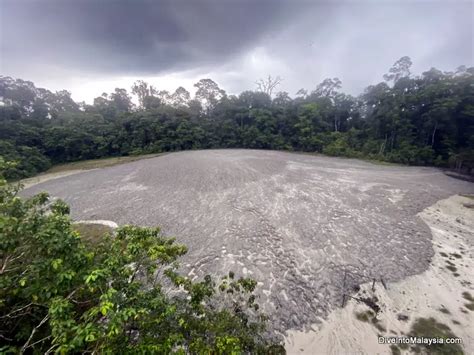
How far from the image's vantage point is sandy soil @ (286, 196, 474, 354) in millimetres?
5289

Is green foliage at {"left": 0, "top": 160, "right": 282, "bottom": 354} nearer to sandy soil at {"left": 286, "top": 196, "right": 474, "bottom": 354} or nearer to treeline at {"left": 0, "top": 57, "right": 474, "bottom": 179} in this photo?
sandy soil at {"left": 286, "top": 196, "right": 474, "bottom": 354}

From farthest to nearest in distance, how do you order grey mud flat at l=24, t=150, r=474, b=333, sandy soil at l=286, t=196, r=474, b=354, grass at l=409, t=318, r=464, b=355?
grey mud flat at l=24, t=150, r=474, b=333
sandy soil at l=286, t=196, r=474, b=354
grass at l=409, t=318, r=464, b=355

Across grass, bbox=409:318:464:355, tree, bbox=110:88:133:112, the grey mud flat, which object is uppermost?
tree, bbox=110:88:133:112

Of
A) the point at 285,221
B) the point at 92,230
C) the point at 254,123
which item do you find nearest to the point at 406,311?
the point at 285,221

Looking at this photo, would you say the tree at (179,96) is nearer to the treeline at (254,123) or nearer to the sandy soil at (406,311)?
the treeline at (254,123)

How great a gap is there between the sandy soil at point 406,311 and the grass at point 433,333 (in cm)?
14

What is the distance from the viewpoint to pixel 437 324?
5668mm

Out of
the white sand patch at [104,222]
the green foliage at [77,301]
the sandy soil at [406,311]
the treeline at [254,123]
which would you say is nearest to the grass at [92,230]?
the white sand patch at [104,222]

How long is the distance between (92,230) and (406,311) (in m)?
13.2

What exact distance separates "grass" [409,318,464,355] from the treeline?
29.8 meters

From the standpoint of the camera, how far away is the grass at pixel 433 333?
4980mm

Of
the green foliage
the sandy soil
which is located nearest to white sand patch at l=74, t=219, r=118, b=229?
the green foliage

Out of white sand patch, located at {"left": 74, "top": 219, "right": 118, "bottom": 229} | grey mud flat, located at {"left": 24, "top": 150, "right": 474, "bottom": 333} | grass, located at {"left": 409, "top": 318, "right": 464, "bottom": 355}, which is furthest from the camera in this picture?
white sand patch, located at {"left": 74, "top": 219, "right": 118, "bottom": 229}

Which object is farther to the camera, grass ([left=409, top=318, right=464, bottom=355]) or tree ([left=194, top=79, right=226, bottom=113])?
tree ([left=194, top=79, right=226, bottom=113])
